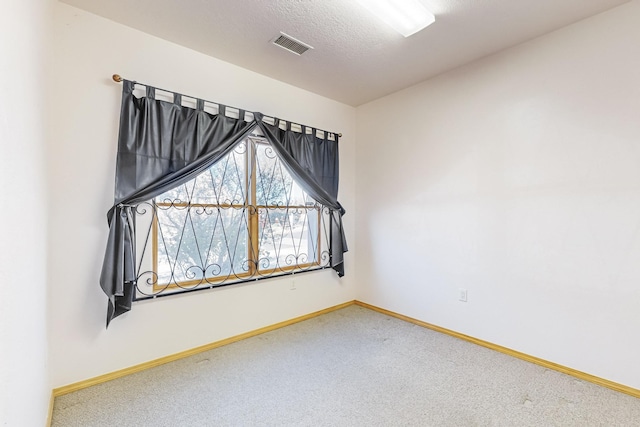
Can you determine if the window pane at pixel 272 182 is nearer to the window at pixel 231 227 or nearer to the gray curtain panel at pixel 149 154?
the window at pixel 231 227

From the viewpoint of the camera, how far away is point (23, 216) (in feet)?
3.74

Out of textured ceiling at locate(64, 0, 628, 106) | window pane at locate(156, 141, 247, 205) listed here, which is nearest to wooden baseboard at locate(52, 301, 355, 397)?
window pane at locate(156, 141, 247, 205)

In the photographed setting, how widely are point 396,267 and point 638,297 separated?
190 centimetres

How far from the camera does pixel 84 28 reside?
2016mm

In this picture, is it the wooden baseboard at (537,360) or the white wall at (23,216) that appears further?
the wooden baseboard at (537,360)

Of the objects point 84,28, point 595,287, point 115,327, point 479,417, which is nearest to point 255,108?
point 84,28

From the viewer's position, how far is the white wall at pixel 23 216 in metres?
0.89

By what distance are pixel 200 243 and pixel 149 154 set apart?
32.6 inches

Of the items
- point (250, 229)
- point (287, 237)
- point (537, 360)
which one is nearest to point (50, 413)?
point (250, 229)

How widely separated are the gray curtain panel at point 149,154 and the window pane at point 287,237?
0.80 metres

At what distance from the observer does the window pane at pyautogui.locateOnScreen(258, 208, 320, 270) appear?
9.75 ft

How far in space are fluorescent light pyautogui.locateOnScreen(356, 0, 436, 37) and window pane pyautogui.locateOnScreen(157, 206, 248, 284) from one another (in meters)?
1.94

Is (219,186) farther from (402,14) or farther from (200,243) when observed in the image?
Answer: (402,14)

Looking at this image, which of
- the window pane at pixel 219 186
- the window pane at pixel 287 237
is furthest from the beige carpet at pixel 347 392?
the window pane at pixel 219 186
